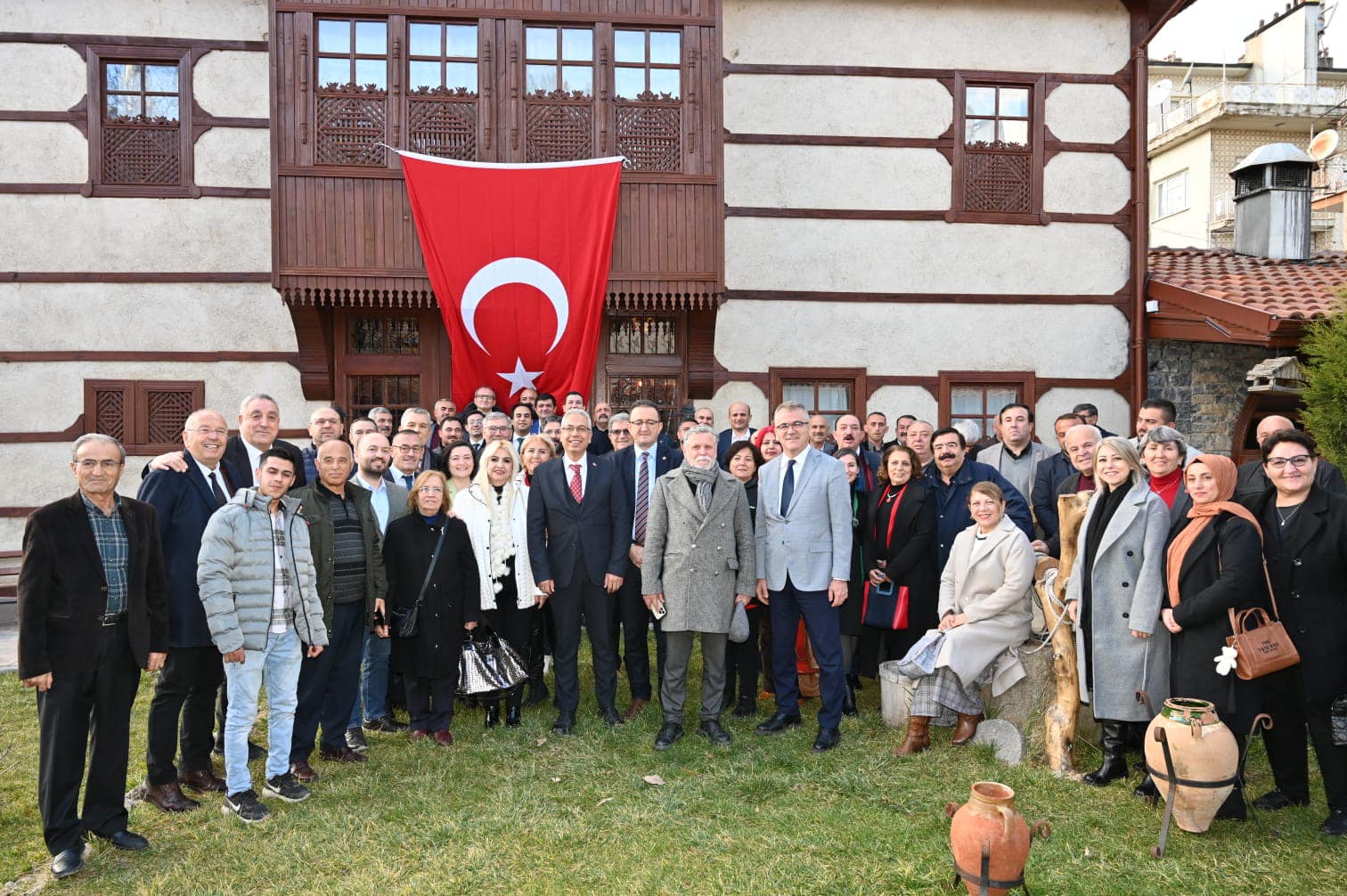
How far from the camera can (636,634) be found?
19.7 feet

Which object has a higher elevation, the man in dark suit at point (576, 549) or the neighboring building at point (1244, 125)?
the neighboring building at point (1244, 125)

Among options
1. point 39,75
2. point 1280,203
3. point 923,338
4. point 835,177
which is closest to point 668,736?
point 923,338

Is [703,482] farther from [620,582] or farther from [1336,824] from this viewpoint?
[1336,824]

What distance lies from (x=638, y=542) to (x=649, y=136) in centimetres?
514

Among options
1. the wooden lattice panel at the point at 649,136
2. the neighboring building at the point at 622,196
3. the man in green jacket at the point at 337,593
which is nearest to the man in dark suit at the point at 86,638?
the man in green jacket at the point at 337,593

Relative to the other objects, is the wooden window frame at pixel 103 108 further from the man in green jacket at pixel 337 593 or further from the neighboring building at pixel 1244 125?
the neighboring building at pixel 1244 125

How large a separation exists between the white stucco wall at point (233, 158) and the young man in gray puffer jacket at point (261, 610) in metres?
6.32

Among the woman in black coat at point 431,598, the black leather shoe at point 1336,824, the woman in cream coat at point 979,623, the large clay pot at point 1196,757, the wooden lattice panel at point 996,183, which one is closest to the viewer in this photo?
the large clay pot at point 1196,757

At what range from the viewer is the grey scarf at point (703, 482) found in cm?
528

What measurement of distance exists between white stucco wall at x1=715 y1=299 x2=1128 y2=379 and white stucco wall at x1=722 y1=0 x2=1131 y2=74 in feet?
9.26

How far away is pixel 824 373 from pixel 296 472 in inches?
263

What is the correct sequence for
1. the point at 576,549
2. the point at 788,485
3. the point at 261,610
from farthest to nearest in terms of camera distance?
the point at 576,549 < the point at 788,485 < the point at 261,610

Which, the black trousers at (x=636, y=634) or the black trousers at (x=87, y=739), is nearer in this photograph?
the black trousers at (x=87, y=739)

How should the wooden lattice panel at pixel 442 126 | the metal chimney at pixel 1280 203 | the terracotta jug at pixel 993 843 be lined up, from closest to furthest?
1. the terracotta jug at pixel 993 843
2. the wooden lattice panel at pixel 442 126
3. the metal chimney at pixel 1280 203
